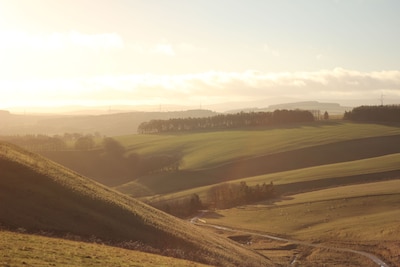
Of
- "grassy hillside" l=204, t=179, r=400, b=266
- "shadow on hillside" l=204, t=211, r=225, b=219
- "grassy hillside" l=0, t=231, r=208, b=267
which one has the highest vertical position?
"grassy hillside" l=0, t=231, r=208, b=267

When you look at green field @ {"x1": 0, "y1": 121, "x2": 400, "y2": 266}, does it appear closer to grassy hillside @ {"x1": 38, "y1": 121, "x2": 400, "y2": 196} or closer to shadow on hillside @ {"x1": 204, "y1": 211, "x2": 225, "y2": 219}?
shadow on hillside @ {"x1": 204, "y1": 211, "x2": 225, "y2": 219}

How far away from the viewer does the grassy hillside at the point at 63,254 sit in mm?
28172

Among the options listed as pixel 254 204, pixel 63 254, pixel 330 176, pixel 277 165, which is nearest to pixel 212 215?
pixel 254 204

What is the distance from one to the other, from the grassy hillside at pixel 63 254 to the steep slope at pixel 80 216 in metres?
4.07

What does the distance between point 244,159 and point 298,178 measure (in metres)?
46.4

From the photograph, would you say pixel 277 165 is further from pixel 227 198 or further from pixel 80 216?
pixel 80 216

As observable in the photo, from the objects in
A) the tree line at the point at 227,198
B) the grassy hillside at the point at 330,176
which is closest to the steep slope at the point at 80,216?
the tree line at the point at 227,198

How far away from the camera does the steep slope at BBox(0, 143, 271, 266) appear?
4000 centimetres

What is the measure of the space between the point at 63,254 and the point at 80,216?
12.6 meters

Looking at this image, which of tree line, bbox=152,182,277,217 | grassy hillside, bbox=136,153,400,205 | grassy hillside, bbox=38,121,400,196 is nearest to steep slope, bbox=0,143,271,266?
tree line, bbox=152,182,277,217

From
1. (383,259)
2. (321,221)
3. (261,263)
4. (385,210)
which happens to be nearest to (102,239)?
(261,263)

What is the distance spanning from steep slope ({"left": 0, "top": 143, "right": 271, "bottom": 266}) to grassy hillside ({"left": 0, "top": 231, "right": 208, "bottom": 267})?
407cm

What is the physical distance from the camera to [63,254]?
31.0 meters

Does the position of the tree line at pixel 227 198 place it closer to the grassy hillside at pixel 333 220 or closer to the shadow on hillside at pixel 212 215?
the shadow on hillside at pixel 212 215
